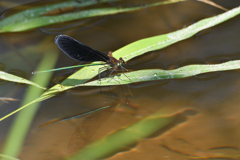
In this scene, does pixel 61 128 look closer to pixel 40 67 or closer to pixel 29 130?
pixel 29 130

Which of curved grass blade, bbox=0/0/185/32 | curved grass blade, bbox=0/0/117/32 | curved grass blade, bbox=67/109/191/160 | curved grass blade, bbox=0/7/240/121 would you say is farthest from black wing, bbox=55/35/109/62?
curved grass blade, bbox=0/0/117/32

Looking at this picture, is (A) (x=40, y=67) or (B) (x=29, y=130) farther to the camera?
(A) (x=40, y=67)

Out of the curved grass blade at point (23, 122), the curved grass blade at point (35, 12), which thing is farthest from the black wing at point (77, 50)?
the curved grass blade at point (35, 12)

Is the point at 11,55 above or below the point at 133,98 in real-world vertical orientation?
above

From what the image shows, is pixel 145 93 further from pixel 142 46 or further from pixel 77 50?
pixel 77 50

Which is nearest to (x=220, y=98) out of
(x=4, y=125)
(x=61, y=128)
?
(x=61, y=128)
